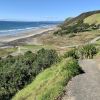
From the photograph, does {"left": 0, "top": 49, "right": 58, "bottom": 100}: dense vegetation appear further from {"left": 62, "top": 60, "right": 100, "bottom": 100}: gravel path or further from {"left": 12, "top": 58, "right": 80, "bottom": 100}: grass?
{"left": 62, "top": 60, "right": 100, "bottom": 100}: gravel path

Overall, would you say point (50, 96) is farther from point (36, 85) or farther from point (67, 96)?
point (36, 85)

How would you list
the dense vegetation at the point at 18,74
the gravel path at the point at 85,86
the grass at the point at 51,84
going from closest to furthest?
the gravel path at the point at 85,86
the grass at the point at 51,84
the dense vegetation at the point at 18,74

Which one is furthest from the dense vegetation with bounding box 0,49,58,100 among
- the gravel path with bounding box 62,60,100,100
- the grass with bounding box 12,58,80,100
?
the gravel path with bounding box 62,60,100,100

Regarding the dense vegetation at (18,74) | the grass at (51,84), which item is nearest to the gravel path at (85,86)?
the grass at (51,84)

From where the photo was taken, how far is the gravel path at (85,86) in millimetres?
18812

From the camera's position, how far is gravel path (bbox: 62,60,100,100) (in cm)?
1881

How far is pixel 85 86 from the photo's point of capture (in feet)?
68.9

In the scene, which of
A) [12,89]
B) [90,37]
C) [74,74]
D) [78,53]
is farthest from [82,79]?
[90,37]

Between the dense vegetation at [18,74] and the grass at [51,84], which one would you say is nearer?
the grass at [51,84]

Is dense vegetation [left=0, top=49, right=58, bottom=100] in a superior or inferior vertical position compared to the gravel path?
inferior

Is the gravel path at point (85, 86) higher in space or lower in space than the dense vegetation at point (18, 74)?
higher

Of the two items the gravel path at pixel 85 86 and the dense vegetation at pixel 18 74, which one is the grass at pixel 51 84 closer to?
the gravel path at pixel 85 86

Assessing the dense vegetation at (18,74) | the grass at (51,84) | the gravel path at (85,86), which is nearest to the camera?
the gravel path at (85,86)

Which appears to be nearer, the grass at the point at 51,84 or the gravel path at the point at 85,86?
the gravel path at the point at 85,86
